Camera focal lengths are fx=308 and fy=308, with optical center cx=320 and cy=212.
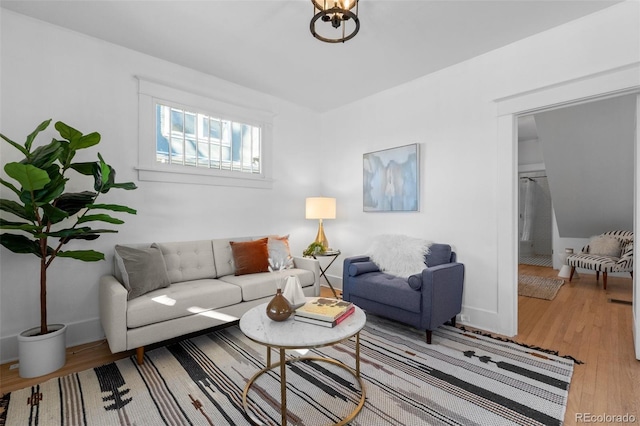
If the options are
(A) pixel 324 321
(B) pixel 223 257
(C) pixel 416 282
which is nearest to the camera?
(A) pixel 324 321

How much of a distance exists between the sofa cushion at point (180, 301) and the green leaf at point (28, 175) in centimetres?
98

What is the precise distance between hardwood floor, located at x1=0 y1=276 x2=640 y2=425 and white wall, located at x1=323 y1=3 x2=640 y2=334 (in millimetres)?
472

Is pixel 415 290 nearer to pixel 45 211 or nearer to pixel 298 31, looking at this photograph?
pixel 298 31

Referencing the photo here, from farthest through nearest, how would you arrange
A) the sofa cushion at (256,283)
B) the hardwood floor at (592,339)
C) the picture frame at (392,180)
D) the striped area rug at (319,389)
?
the picture frame at (392,180) < the sofa cushion at (256,283) < the hardwood floor at (592,339) < the striped area rug at (319,389)

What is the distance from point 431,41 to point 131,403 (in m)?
3.53

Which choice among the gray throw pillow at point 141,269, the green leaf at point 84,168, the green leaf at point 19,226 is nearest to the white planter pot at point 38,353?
the gray throw pillow at point 141,269

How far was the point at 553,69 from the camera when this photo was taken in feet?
8.43

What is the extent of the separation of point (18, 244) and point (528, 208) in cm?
811

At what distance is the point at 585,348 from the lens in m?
2.50

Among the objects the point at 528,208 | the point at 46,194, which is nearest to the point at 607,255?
the point at 528,208

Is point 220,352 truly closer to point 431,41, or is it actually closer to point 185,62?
point 185,62

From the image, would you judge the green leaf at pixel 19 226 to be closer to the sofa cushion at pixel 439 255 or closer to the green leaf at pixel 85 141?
the green leaf at pixel 85 141

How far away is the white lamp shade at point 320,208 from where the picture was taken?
13.2ft

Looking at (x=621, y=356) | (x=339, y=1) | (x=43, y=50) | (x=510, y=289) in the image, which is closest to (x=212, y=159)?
(x=43, y=50)
